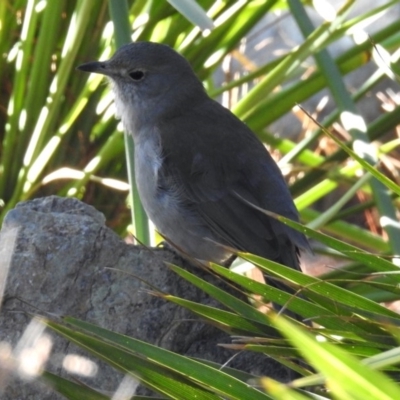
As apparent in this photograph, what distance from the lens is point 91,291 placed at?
2979mm

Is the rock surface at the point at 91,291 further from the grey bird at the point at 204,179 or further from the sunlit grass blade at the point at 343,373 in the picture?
the sunlit grass blade at the point at 343,373

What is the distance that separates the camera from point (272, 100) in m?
4.72

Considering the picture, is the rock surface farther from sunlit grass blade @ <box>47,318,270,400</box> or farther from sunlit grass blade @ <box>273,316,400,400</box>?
sunlit grass blade @ <box>273,316,400,400</box>

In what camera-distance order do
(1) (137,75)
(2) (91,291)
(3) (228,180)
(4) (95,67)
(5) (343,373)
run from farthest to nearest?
1. (1) (137,75)
2. (4) (95,67)
3. (3) (228,180)
4. (2) (91,291)
5. (5) (343,373)

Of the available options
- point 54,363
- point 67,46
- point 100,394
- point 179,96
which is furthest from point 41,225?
point 179,96

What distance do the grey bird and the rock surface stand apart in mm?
694

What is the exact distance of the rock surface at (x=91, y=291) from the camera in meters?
2.82

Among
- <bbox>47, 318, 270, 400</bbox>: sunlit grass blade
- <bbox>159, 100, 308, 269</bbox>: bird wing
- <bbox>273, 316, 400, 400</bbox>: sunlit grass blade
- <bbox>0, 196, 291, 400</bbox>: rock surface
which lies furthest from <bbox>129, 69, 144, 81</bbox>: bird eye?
<bbox>273, 316, 400, 400</bbox>: sunlit grass blade

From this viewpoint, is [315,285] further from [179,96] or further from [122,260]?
[179,96]

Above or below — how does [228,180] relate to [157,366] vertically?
above

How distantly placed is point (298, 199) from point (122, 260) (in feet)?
5.52

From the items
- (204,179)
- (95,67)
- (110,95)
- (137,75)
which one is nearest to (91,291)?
(204,179)

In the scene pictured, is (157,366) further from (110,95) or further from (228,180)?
(110,95)

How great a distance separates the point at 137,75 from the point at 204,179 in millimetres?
915
